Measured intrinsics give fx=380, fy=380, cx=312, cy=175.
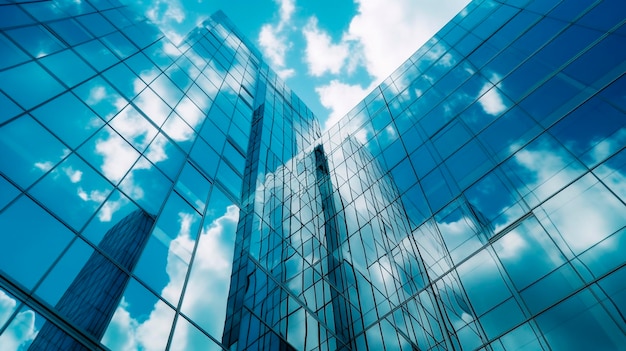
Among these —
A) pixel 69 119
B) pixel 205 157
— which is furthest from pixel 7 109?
pixel 205 157

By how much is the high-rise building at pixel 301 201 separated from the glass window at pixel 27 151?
0.16 feet

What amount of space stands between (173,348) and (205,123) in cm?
1222

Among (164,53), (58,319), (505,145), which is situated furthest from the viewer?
(164,53)

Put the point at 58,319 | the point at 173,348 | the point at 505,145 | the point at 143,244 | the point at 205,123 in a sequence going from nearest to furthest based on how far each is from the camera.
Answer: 1. the point at 58,319
2. the point at 173,348
3. the point at 143,244
4. the point at 505,145
5. the point at 205,123

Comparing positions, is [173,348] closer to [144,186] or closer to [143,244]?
[143,244]

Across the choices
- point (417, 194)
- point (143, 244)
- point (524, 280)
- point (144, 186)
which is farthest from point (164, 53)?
point (524, 280)

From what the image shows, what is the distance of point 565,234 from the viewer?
1404cm

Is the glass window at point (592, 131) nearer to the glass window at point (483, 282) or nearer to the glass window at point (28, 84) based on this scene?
the glass window at point (483, 282)

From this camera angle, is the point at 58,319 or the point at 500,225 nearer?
the point at 58,319

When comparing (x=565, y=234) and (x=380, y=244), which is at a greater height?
(x=380, y=244)

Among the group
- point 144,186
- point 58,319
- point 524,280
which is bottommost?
point 58,319

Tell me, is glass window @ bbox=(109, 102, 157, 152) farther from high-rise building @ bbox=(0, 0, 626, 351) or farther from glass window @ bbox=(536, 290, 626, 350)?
glass window @ bbox=(536, 290, 626, 350)

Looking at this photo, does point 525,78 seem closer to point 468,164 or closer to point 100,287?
point 468,164

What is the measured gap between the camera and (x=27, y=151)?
10.3 m
